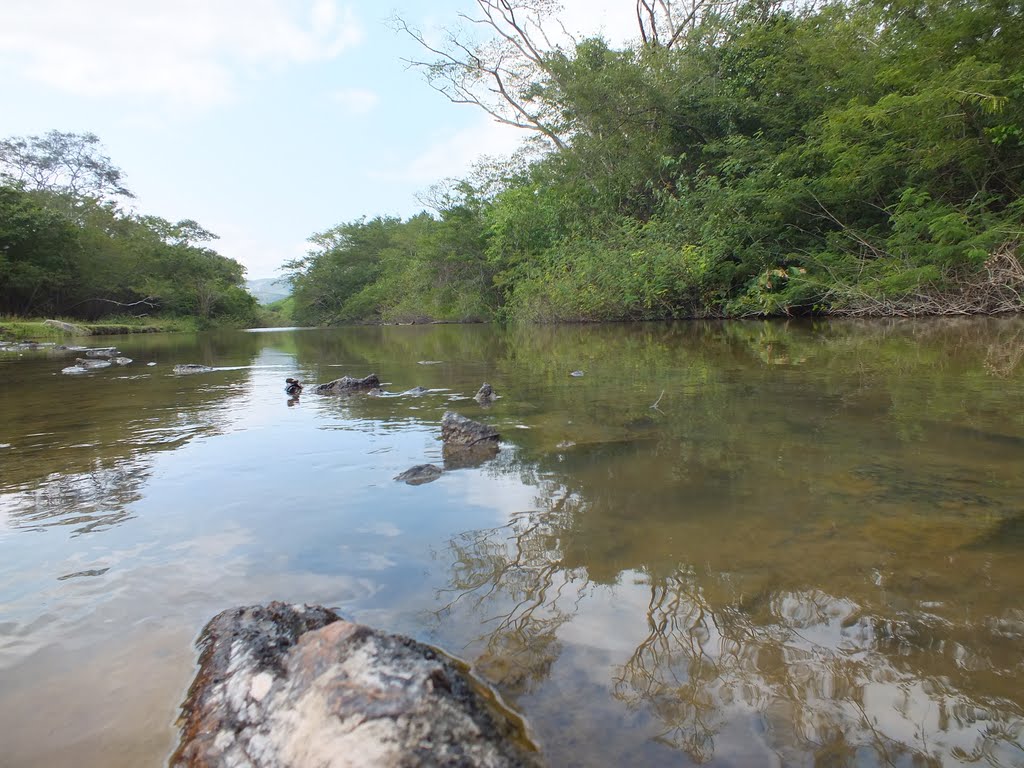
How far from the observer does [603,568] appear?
5.97ft

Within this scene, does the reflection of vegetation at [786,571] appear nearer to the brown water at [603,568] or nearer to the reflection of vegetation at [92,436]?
the brown water at [603,568]

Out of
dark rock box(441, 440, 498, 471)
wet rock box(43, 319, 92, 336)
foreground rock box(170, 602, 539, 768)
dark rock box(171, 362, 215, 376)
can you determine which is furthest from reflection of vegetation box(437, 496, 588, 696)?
wet rock box(43, 319, 92, 336)

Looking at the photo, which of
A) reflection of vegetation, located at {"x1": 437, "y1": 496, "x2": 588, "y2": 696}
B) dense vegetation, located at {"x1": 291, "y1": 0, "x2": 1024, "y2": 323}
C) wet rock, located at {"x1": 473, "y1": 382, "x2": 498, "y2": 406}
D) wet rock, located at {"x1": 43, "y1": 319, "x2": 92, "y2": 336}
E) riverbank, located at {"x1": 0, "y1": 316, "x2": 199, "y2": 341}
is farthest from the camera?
wet rock, located at {"x1": 43, "y1": 319, "x2": 92, "y2": 336}

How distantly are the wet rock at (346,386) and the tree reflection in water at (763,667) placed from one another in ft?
14.9

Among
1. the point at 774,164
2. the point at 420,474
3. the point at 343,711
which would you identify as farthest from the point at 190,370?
the point at 774,164

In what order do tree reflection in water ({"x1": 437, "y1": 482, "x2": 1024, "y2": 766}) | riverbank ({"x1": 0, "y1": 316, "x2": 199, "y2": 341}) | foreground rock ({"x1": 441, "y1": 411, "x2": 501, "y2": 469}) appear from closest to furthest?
tree reflection in water ({"x1": 437, "y1": 482, "x2": 1024, "y2": 766}), foreground rock ({"x1": 441, "y1": 411, "x2": 501, "y2": 469}), riverbank ({"x1": 0, "y1": 316, "x2": 199, "y2": 341})

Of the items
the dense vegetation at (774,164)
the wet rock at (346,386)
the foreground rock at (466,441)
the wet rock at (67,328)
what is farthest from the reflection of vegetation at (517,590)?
the wet rock at (67,328)

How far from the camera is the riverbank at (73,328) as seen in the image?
20.2 meters

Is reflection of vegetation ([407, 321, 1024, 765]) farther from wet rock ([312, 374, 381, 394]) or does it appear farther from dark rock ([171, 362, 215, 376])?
dark rock ([171, 362, 215, 376])

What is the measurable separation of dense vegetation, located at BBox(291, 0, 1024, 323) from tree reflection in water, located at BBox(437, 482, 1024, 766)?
465 inches

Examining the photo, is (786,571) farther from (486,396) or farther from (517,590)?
(486,396)

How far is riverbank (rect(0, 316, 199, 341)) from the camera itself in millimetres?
20234

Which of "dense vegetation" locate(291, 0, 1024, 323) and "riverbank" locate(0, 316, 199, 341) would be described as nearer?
"dense vegetation" locate(291, 0, 1024, 323)

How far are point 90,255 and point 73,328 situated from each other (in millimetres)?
9882
